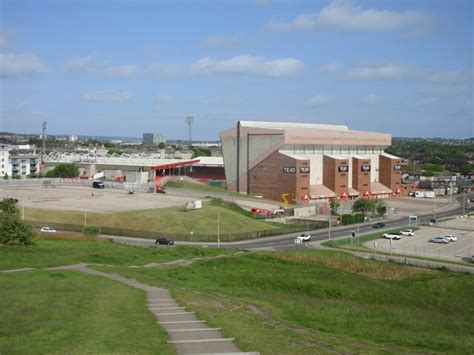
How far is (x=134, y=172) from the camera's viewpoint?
11688cm

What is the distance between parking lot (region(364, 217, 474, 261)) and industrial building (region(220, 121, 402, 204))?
1064 inches

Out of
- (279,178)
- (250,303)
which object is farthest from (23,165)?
(250,303)

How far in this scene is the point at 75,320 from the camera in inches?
712

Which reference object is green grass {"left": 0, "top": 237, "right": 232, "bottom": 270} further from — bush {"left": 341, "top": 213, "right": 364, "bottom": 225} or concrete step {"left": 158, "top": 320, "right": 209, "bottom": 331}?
bush {"left": 341, "top": 213, "right": 364, "bottom": 225}

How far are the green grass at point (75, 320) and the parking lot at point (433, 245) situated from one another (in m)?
40.8

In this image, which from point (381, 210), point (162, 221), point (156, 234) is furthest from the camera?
point (381, 210)

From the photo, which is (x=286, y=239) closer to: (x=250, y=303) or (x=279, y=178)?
(x=279, y=178)

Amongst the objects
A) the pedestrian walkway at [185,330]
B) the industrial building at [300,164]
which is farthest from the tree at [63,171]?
the pedestrian walkway at [185,330]

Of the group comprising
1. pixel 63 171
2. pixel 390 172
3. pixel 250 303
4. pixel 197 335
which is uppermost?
pixel 390 172

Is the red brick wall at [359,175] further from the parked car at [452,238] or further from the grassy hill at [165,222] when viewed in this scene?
the parked car at [452,238]

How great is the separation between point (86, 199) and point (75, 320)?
68.0 meters

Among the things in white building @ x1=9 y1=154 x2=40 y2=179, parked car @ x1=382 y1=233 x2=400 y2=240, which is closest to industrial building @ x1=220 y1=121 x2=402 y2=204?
parked car @ x1=382 y1=233 x2=400 y2=240

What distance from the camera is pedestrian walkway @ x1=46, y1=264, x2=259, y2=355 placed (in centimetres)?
1496

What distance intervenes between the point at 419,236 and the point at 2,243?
1978 inches
